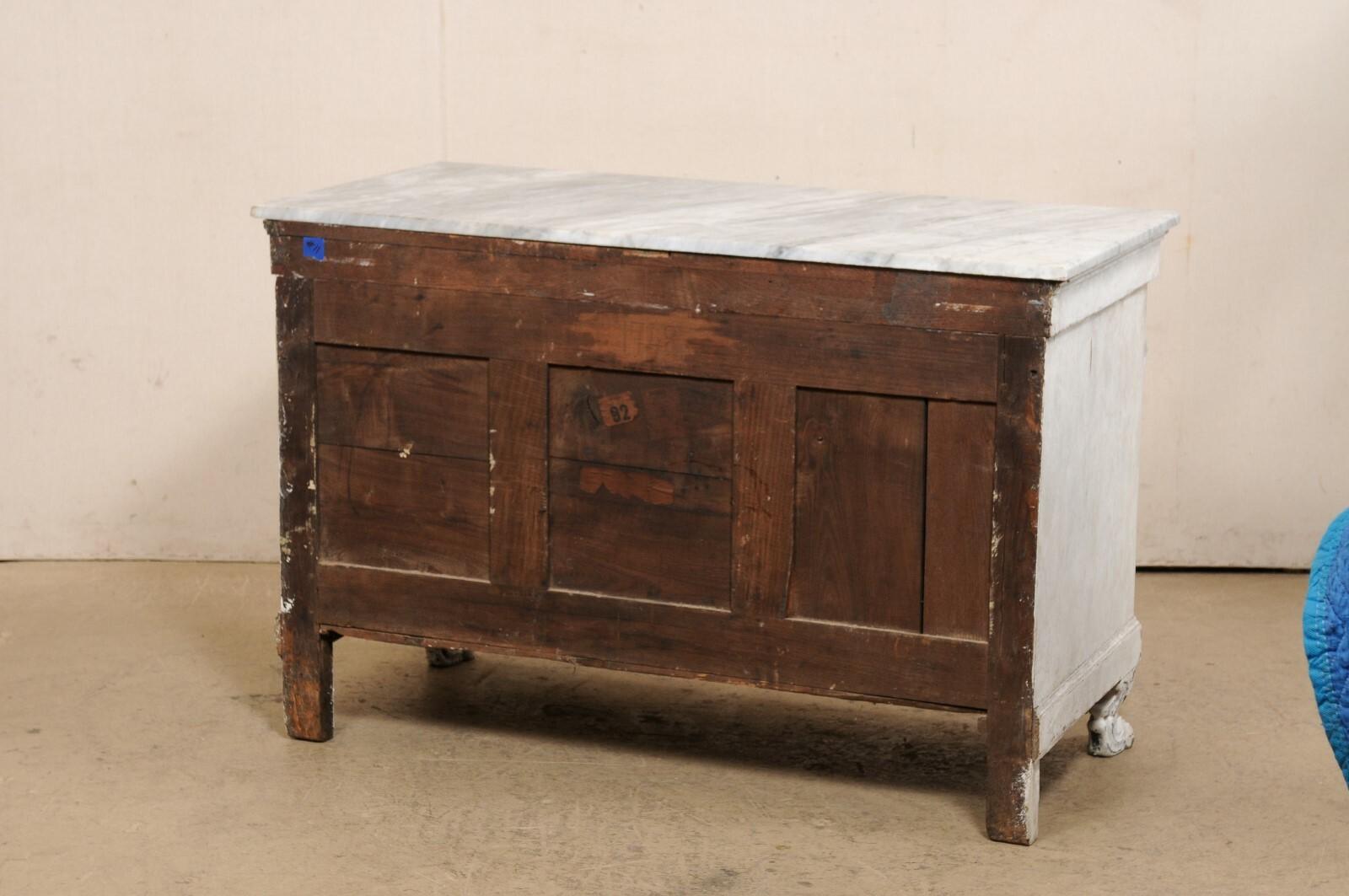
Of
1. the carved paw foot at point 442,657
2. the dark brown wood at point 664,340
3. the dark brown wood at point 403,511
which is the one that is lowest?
the carved paw foot at point 442,657

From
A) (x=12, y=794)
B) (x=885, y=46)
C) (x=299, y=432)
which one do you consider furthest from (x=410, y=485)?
(x=885, y=46)

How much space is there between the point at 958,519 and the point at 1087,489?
0.26m

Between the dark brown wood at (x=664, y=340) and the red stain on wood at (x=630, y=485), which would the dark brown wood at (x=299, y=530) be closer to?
the dark brown wood at (x=664, y=340)

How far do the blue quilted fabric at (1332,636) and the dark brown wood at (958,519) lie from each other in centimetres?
135

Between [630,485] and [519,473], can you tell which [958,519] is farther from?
[519,473]

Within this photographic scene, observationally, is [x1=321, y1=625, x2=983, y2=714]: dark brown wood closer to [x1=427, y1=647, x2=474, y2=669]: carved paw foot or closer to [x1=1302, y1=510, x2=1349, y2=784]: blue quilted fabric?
[x1=427, y1=647, x2=474, y2=669]: carved paw foot

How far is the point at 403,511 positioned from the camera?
343 cm

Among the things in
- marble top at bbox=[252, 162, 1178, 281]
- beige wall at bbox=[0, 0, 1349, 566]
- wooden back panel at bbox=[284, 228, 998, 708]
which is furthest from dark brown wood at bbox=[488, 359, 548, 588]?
beige wall at bbox=[0, 0, 1349, 566]

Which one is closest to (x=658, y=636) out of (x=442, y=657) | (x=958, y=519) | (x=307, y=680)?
(x=958, y=519)

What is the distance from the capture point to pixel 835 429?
3135mm

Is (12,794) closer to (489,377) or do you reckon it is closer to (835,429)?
(489,377)

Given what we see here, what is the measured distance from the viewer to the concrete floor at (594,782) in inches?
120

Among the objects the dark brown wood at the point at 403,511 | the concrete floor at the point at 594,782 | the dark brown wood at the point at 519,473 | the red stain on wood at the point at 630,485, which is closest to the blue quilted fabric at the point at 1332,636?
the concrete floor at the point at 594,782

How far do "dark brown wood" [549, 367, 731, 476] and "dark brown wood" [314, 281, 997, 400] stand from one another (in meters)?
0.03
